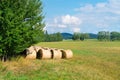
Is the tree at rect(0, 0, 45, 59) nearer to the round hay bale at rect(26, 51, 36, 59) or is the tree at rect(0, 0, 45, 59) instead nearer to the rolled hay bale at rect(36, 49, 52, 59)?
the round hay bale at rect(26, 51, 36, 59)

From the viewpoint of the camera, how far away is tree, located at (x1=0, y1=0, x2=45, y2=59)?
2162 centimetres

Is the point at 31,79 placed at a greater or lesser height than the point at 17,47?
lesser

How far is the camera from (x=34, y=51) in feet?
84.1

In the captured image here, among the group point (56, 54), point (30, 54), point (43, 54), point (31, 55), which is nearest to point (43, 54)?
point (43, 54)

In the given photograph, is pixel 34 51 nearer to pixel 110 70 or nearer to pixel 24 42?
pixel 24 42

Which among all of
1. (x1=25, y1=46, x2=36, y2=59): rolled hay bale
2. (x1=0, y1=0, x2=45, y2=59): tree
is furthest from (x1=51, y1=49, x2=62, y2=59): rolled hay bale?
(x1=0, y1=0, x2=45, y2=59): tree

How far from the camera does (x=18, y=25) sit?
72.8ft

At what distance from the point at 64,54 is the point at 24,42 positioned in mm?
5693

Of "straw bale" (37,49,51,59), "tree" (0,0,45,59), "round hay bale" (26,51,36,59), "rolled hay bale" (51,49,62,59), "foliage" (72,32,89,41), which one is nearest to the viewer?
"tree" (0,0,45,59)

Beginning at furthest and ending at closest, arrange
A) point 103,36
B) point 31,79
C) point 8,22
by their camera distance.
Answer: point 103,36
point 8,22
point 31,79

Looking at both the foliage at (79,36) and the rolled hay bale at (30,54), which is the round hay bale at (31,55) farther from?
the foliage at (79,36)

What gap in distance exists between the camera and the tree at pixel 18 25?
21625 millimetres

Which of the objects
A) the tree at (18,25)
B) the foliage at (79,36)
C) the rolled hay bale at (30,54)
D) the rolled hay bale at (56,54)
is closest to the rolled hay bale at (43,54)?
the rolled hay bale at (56,54)

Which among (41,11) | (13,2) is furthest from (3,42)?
(41,11)
